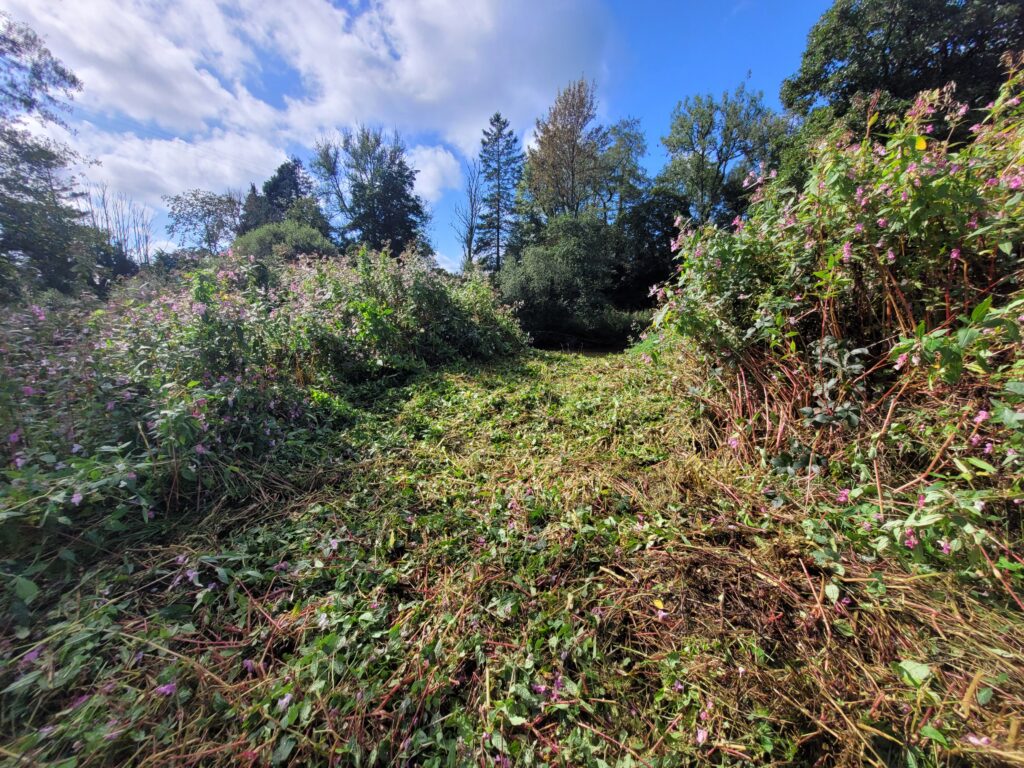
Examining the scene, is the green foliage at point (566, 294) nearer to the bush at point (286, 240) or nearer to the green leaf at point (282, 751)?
the bush at point (286, 240)

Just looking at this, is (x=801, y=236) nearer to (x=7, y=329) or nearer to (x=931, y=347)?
(x=931, y=347)

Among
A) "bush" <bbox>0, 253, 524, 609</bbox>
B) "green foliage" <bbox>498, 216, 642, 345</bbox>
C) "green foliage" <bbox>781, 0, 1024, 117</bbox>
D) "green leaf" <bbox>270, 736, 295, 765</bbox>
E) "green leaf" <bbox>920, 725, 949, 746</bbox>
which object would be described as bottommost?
"green leaf" <bbox>270, 736, 295, 765</bbox>

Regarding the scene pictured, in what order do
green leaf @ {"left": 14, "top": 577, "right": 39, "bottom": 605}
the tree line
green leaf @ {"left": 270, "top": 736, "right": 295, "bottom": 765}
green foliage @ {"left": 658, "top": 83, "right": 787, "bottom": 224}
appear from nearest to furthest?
1. green leaf @ {"left": 270, "top": 736, "right": 295, "bottom": 765}
2. green leaf @ {"left": 14, "top": 577, "right": 39, "bottom": 605}
3. the tree line
4. green foliage @ {"left": 658, "top": 83, "right": 787, "bottom": 224}

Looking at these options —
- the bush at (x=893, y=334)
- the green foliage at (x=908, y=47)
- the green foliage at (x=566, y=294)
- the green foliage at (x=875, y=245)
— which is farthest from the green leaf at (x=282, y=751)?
the green foliage at (x=908, y=47)

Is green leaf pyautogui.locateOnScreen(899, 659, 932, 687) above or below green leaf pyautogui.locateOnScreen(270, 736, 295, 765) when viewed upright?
above

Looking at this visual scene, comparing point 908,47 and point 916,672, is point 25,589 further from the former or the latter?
point 908,47

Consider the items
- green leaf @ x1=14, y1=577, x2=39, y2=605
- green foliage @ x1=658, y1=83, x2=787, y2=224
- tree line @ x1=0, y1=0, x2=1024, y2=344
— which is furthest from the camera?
green foliage @ x1=658, y1=83, x2=787, y2=224

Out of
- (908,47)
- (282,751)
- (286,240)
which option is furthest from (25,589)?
(286,240)

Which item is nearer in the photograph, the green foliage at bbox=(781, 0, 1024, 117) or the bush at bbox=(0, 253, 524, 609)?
the bush at bbox=(0, 253, 524, 609)

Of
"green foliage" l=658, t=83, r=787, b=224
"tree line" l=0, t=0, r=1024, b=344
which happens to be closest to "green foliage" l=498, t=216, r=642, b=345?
"tree line" l=0, t=0, r=1024, b=344

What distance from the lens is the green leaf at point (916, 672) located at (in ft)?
3.26

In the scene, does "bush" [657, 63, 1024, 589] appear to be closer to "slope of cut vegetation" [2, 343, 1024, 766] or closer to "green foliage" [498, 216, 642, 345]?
"slope of cut vegetation" [2, 343, 1024, 766]

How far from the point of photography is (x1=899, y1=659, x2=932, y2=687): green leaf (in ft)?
3.26

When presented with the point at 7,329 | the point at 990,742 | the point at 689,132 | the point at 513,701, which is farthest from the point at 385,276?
the point at 689,132
